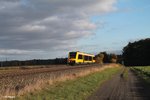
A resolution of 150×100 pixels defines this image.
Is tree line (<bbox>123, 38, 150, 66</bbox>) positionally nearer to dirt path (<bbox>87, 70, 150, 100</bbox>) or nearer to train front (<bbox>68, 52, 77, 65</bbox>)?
train front (<bbox>68, 52, 77, 65</bbox>)

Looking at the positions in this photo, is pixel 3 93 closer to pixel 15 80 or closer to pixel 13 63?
pixel 15 80

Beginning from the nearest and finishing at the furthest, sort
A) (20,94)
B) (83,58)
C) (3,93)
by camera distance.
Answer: (3,93), (20,94), (83,58)

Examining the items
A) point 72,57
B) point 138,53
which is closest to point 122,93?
point 72,57

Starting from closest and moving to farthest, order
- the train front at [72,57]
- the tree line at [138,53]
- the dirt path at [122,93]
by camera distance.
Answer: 1. the dirt path at [122,93]
2. the train front at [72,57]
3. the tree line at [138,53]

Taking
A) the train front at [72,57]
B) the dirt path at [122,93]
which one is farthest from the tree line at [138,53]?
the dirt path at [122,93]

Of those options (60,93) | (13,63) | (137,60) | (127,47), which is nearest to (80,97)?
(60,93)

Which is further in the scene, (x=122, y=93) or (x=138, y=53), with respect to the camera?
(x=138, y=53)

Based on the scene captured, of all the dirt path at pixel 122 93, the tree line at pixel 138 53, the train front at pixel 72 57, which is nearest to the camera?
the dirt path at pixel 122 93

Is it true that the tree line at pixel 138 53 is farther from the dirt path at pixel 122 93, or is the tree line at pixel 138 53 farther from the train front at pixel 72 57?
the dirt path at pixel 122 93

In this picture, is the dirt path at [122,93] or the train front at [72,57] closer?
the dirt path at [122,93]

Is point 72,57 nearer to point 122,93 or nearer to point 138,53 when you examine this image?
point 122,93

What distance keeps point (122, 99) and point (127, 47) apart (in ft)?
499

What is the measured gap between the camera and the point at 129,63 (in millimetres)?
160875

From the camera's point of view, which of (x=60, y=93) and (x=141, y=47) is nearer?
(x=60, y=93)
